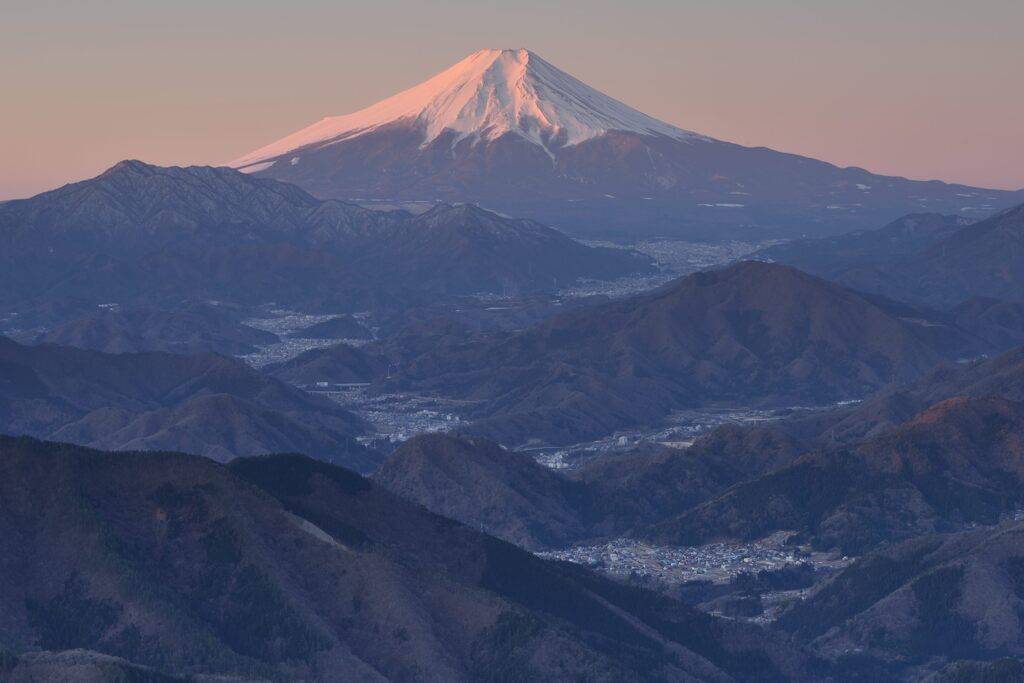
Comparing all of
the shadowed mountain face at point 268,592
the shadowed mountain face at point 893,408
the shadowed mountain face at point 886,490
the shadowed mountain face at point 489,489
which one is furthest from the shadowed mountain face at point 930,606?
the shadowed mountain face at point 893,408

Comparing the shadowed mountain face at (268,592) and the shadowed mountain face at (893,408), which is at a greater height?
the shadowed mountain face at (268,592)

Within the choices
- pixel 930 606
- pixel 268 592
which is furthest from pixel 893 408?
pixel 268 592

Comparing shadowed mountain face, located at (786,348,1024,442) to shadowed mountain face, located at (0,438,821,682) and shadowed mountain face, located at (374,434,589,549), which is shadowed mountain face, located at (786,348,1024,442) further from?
shadowed mountain face, located at (0,438,821,682)

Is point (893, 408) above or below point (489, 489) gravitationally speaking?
below

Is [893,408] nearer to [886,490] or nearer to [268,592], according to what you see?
[886,490]

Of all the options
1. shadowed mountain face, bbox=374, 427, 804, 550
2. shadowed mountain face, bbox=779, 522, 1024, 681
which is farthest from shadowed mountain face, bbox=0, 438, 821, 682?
shadowed mountain face, bbox=374, 427, 804, 550

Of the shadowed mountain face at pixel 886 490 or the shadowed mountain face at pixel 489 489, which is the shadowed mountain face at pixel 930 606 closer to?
the shadowed mountain face at pixel 886 490

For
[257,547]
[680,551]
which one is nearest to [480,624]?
[257,547]

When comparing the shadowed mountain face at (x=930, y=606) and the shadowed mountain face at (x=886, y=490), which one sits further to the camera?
the shadowed mountain face at (x=886, y=490)
